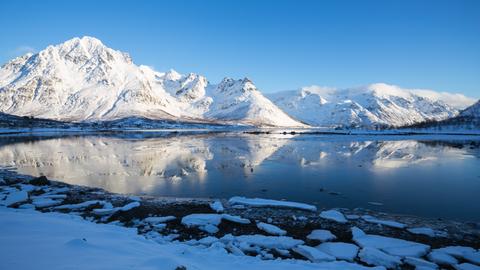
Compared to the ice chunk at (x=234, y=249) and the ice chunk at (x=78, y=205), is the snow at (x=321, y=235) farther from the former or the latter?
the ice chunk at (x=78, y=205)

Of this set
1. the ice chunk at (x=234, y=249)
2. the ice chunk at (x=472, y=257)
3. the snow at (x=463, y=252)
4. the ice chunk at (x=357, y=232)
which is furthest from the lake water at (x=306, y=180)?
the ice chunk at (x=234, y=249)

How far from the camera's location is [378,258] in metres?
9.86

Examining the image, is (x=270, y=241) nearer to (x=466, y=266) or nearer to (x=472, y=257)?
(x=466, y=266)

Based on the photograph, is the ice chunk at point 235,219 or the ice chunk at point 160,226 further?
the ice chunk at point 235,219

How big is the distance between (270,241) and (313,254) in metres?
1.75

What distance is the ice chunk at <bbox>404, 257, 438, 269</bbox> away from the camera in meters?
9.51

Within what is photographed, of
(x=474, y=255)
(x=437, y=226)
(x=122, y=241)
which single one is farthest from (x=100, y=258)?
(x=437, y=226)

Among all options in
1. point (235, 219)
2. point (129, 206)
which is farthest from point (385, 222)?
point (129, 206)

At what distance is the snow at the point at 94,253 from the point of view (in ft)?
20.7

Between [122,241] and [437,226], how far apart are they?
503 inches

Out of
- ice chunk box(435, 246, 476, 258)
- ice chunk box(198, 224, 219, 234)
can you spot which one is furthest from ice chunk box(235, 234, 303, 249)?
ice chunk box(435, 246, 476, 258)

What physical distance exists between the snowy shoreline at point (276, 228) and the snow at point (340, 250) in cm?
3

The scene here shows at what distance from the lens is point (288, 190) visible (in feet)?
69.7

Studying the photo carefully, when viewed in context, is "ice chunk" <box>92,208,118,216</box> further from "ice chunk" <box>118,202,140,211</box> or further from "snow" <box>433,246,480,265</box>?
"snow" <box>433,246,480,265</box>
